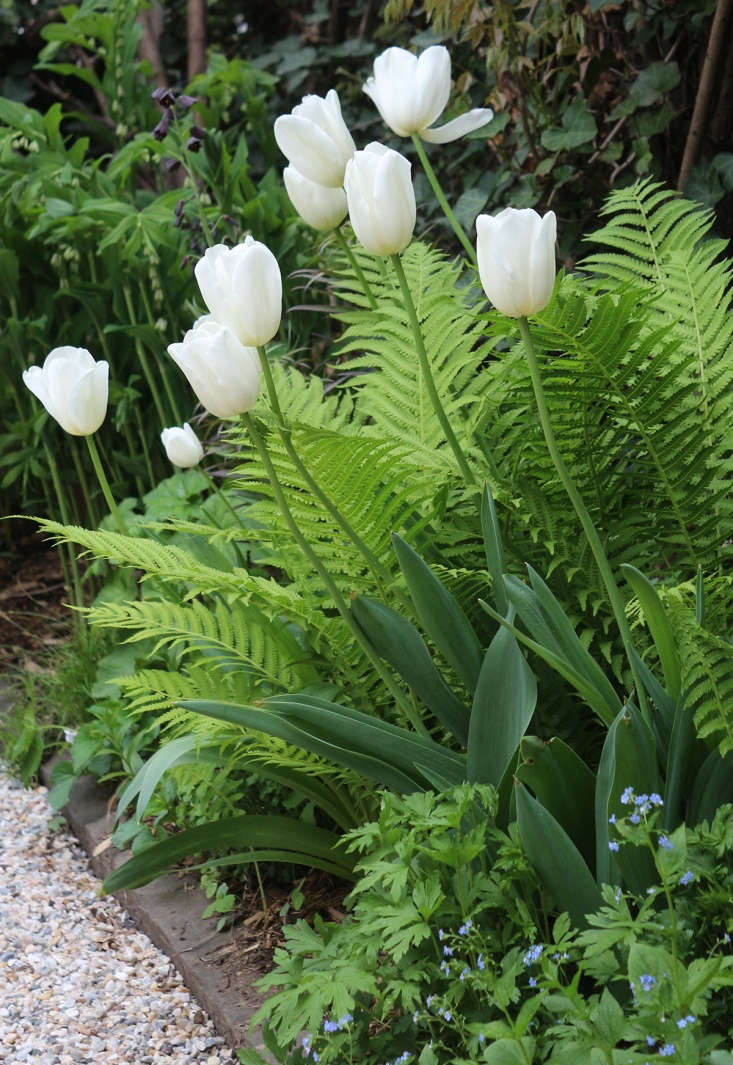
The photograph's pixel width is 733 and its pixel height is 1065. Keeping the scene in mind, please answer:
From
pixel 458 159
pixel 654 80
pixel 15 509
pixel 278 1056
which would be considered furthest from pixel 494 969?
pixel 15 509

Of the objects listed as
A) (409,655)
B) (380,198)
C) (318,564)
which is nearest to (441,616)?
(409,655)

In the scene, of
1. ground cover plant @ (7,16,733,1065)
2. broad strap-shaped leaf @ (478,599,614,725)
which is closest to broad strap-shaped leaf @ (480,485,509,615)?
ground cover plant @ (7,16,733,1065)

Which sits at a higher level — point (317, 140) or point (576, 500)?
point (317, 140)

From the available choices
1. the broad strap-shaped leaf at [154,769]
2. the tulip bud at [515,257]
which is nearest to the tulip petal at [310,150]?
the tulip bud at [515,257]

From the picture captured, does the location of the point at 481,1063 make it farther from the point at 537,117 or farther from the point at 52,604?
the point at 52,604

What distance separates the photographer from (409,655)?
1.55 m

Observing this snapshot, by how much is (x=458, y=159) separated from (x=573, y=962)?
265 centimetres

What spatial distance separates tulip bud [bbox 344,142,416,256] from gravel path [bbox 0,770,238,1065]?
119cm

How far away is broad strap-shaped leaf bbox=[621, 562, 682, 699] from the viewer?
127 cm

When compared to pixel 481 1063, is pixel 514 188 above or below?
above

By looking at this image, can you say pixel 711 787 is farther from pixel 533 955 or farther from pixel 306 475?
pixel 306 475

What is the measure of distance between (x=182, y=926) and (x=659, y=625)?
3.65ft

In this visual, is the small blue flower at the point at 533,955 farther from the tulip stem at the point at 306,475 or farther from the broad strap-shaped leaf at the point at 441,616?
the tulip stem at the point at 306,475

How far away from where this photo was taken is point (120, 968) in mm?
2031
